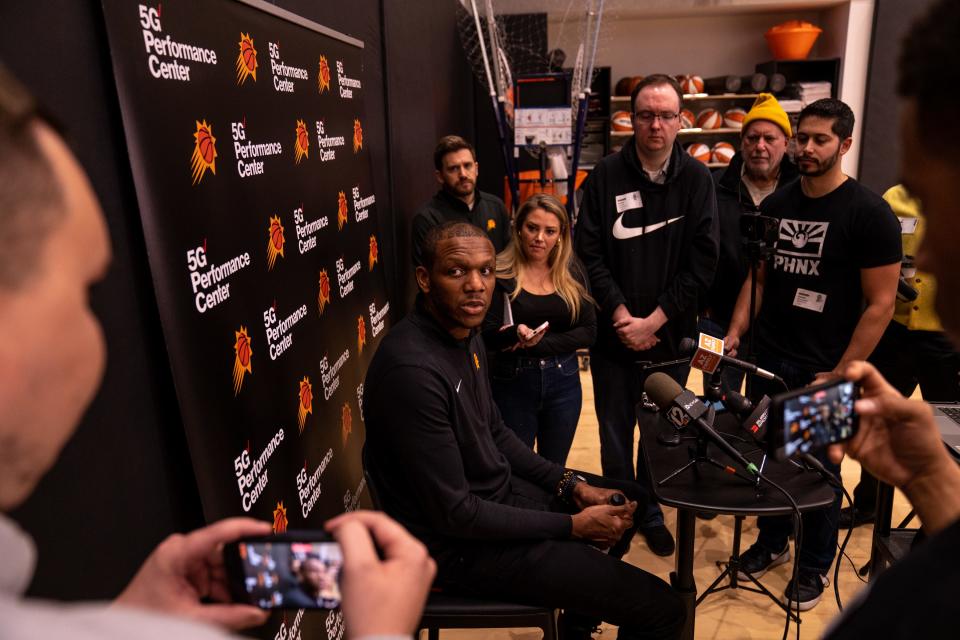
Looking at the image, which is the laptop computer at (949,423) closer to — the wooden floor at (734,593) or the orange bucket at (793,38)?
the wooden floor at (734,593)

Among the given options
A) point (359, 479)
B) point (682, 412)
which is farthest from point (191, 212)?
point (359, 479)

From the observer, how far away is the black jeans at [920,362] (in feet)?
9.16

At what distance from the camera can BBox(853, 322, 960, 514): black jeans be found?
279 centimetres

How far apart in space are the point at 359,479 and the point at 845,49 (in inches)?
230

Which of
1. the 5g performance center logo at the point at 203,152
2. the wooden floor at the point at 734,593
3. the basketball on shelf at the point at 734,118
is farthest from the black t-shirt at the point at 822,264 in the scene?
the basketball on shelf at the point at 734,118

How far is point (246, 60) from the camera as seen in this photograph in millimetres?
1769

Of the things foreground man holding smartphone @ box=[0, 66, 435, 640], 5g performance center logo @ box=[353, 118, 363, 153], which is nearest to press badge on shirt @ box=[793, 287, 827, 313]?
5g performance center logo @ box=[353, 118, 363, 153]

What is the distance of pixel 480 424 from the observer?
1955mm

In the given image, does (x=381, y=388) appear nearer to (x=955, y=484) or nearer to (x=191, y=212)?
(x=191, y=212)

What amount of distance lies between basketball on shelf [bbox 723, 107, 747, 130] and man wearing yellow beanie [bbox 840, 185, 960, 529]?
3.59m

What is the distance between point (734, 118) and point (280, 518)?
231 inches

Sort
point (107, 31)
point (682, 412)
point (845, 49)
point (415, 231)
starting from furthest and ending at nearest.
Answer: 1. point (845, 49)
2. point (415, 231)
3. point (682, 412)
4. point (107, 31)

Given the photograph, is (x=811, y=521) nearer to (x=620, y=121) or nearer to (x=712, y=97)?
(x=620, y=121)

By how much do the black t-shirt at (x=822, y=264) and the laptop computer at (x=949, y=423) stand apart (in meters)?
0.45
